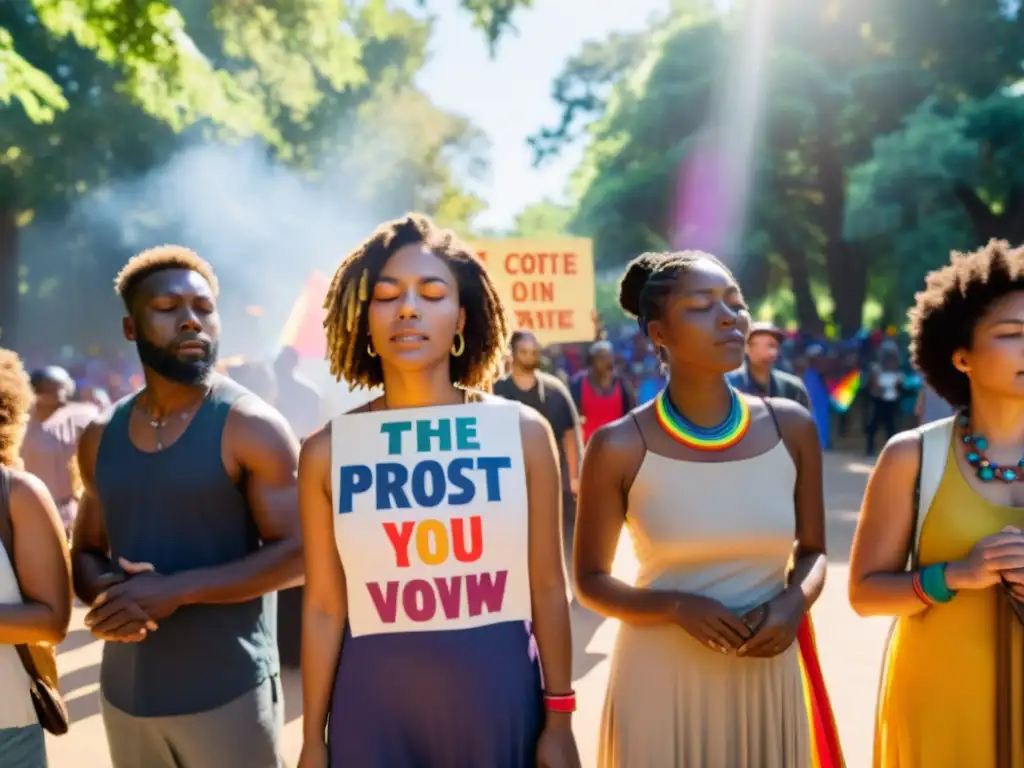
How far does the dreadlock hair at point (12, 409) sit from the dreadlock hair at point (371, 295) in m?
0.81

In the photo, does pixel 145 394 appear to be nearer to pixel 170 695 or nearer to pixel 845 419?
pixel 170 695

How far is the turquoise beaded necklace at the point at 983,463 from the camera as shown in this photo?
2.61 metres

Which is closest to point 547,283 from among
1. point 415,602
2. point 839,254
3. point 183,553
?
point 183,553

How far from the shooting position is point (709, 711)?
262cm

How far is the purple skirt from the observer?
226 cm

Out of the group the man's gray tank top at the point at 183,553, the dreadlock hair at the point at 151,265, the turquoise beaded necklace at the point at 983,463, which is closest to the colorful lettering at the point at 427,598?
the man's gray tank top at the point at 183,553

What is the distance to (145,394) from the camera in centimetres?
296

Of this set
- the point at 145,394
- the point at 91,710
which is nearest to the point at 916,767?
the point at 145,394

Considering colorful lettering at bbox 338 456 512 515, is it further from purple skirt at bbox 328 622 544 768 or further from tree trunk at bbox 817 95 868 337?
tree trunk at bbox 817 95 868 337

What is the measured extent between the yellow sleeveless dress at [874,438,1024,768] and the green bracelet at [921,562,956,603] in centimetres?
8

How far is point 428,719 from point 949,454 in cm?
138

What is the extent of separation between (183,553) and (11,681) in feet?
1.59

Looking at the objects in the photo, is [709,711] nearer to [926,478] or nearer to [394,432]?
[926,478]

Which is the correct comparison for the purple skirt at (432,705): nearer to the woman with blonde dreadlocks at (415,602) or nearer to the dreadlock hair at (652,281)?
the woman with blonde dreadlocks at (415,602)
